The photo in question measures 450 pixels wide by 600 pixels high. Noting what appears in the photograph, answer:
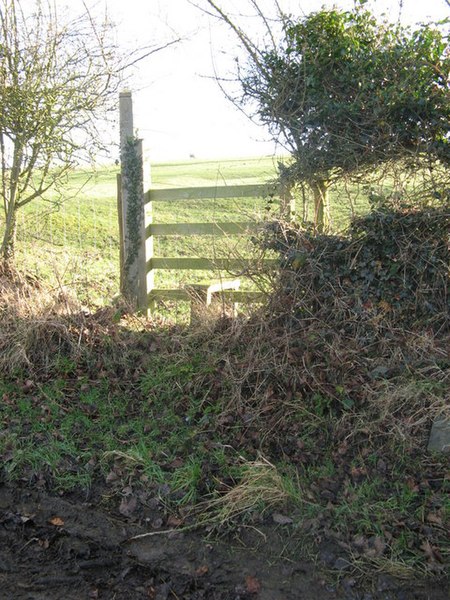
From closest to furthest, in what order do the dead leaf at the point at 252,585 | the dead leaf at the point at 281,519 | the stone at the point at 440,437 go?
the dead leaf at the point at 252,585 < the dead leaf at the point at 281,519 < the stone at the point at 440,437

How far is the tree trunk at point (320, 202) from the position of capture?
7.04 metres

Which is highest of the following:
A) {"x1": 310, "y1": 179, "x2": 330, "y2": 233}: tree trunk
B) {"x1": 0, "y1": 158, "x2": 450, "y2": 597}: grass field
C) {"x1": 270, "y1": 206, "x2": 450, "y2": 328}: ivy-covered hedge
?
{"x1": 310, "y1": 179, "x2": 330, "y2": 233}: tree trunk

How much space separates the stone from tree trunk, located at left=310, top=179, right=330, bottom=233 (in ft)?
9.15

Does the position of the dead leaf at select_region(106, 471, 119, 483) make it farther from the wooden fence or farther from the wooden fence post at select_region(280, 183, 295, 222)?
the wooden fence post at select_region(280, 183, 295, 222)

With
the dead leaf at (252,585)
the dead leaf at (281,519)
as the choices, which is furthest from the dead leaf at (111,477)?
the dead leaf at (252,585)

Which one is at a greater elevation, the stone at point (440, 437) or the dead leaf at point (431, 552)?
the stone at point (440, 437)

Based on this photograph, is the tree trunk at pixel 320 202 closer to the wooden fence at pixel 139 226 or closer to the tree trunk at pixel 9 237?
the wooden fence at pixel 139 226

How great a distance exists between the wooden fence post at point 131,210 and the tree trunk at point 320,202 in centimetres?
253

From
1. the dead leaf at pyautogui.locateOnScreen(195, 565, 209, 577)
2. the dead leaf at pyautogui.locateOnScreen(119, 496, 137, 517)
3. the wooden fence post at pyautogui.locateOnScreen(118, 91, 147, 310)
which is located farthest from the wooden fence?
the dead leaf at pyautogui.locateOnScreen(195, 565, 209, 577)

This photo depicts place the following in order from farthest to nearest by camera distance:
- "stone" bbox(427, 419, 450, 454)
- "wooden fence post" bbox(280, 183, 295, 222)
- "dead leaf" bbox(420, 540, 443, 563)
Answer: "wooden fence post" bbox(280, 183, 295, 222) < "stone" bbox(427, 419, 450, 454) < "dead leaf" bbox(420, 540, 443, 563)

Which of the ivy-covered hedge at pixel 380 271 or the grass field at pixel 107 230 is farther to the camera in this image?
the grass field at pixel 107 230

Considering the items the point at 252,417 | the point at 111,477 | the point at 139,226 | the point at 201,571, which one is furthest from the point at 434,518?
the point at 139,226

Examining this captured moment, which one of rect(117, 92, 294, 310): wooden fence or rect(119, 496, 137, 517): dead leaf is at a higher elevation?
rect(117, 92, 294, 310): wooden fence

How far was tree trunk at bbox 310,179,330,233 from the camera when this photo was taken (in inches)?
277
